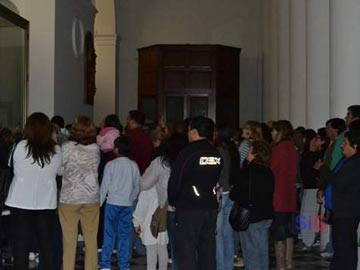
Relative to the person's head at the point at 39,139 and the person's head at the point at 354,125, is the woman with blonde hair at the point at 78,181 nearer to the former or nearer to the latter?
the person's head at the point at 39,139

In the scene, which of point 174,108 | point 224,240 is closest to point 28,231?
point 224,240

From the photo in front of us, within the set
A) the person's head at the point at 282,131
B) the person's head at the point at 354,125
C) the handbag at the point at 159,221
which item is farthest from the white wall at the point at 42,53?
the person's head at the point at 354,125

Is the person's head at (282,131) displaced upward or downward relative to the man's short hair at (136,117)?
downward

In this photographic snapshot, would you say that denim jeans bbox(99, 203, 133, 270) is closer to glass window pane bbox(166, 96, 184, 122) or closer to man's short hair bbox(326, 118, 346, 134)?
man's short hair bbox(326, 118, 346, 134)

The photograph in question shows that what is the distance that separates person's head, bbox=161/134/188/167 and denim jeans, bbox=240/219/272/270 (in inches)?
41.5

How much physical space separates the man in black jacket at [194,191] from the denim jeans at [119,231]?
1.50 meters

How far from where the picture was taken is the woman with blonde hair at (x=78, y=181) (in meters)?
7.14

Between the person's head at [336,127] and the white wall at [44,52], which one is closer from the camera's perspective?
the person's head at [336,127]

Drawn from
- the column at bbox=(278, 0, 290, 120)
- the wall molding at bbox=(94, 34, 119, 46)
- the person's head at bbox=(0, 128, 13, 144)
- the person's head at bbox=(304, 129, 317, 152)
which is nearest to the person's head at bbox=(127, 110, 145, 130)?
the person's head at bbox=(0, 128, 13, 144)

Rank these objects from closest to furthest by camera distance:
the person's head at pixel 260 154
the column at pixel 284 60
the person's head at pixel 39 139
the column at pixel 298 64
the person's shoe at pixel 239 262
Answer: the person's head at pixel 39 139, the person's head at pixel 260 154, the person's shoe at pixel 239 262, the column at pixel 298 64, the column at pixel 284 60

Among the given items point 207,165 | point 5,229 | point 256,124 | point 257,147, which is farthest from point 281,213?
point 5,229

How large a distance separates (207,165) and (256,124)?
1.76 m

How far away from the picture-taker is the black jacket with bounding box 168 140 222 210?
6.50 m
